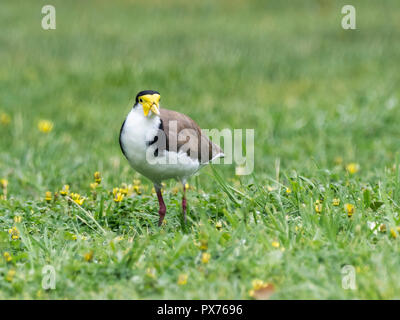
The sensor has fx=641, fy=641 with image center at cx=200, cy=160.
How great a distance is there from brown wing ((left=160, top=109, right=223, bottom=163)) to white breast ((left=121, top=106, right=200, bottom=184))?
0.06m

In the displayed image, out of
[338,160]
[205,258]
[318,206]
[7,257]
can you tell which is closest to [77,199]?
[7,257]

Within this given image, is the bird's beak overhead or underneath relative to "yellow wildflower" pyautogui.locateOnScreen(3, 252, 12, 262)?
overhead

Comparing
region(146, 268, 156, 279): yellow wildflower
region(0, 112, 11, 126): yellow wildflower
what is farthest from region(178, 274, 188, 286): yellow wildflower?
region(0, 112, 11, 126): yellow wildflower

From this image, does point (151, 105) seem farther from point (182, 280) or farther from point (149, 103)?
A: point (182, 280)

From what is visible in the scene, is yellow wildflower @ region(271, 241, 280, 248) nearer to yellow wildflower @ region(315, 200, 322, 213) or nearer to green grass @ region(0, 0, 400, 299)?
green grass @ region(0, 0, 400, 299)

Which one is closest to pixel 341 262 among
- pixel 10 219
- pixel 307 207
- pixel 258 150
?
pixel 307 207

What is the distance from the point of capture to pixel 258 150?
7.43 metres

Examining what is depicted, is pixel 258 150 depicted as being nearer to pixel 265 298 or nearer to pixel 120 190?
pixel 120 190

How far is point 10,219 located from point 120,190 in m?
0.82

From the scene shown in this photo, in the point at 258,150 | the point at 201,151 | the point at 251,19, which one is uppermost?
the point at 251,19

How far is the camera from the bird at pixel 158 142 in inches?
159

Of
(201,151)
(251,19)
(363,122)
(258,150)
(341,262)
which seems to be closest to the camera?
(341,262)

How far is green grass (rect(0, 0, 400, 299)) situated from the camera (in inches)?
133
